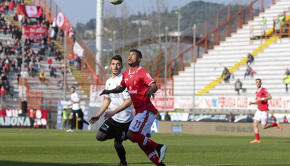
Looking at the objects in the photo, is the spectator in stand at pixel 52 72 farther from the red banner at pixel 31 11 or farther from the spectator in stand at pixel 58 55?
the red banner at pixel 31 11

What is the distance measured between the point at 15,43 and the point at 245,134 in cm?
2758

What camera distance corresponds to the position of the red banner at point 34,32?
53062 millimetres

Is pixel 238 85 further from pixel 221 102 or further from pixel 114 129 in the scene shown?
pixel 114 129

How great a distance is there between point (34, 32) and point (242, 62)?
18583mm

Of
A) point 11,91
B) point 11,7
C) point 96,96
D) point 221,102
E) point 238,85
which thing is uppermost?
point 11,7

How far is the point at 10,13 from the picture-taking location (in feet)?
198

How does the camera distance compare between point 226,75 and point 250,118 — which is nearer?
point 250,118

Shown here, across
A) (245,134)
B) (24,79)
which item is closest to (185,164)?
(245,134)

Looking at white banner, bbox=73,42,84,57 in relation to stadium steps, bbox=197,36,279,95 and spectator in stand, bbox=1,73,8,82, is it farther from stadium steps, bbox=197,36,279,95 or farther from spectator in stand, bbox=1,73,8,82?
stadium steps, bbox=197,36,279,95

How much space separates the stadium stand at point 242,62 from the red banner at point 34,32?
41.7ft

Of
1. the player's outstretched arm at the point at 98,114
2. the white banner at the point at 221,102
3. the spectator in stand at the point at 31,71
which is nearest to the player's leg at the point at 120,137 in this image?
the player's outstretched arm at the point at 98,114

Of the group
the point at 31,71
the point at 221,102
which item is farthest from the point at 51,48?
the point at 221,102

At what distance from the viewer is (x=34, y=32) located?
54094 mm

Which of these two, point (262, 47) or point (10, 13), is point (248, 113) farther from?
point (10, 13)
